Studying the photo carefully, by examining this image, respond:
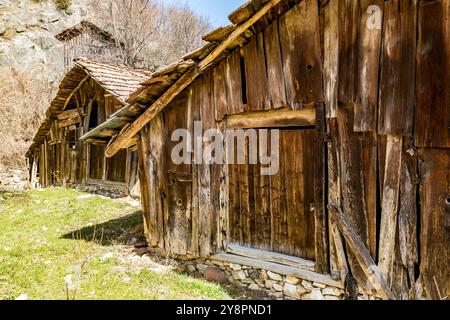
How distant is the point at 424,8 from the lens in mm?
3227

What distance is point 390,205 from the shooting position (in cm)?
348

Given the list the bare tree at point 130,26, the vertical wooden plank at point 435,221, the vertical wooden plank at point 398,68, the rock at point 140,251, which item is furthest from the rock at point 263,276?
the bare tree at point 130,26

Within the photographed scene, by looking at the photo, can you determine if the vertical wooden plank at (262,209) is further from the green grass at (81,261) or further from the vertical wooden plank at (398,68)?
the vertical wooden plank at (398,68)

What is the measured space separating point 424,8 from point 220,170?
10.5 feet

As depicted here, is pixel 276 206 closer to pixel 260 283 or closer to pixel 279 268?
pixel 279 268

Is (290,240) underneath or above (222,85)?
underneath

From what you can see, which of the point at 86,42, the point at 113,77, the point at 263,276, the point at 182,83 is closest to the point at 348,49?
the point at 182,83

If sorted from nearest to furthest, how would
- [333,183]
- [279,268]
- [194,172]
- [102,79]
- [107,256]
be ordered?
1. [333,183]
2. [279,268]
3. [194,172]
4. [107,256]
5. [102,79]

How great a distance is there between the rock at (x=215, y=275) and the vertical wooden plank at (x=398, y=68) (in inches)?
122

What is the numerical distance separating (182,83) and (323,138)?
2254 millimetres

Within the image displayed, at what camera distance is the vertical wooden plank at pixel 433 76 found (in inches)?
123

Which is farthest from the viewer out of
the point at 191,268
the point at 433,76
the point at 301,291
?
the point at 191,268
